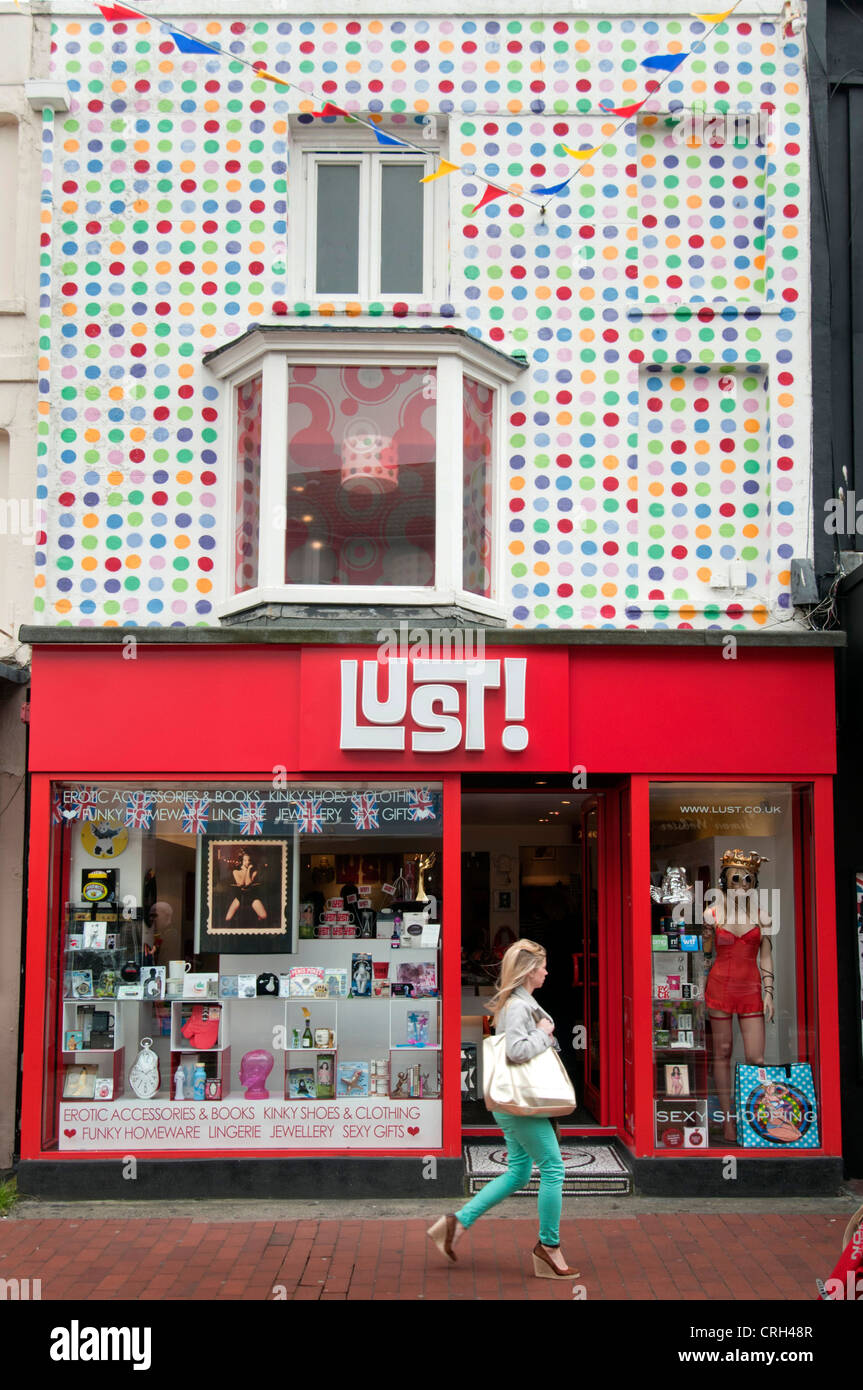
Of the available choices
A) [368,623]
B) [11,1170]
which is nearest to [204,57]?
[368,623]

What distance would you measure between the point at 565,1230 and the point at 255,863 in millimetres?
3330

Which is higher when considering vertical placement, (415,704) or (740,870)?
(415,704)

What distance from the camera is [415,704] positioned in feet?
29.1

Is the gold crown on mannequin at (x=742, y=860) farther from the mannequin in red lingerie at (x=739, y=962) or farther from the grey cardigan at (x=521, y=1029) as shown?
the grey cardigan at (x=521, y=1029)

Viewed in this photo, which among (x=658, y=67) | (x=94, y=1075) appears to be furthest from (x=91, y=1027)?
(x=658, y=67)

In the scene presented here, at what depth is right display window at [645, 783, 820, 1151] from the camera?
8.98 metres

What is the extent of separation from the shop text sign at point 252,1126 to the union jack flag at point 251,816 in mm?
1950

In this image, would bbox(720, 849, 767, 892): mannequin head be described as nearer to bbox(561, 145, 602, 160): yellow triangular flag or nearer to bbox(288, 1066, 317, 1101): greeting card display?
bbox(288, 1066, 317, 1101): greeting card display

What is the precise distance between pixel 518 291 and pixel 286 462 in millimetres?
2263

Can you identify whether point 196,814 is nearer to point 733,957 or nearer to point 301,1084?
point 301,1084

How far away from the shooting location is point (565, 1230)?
26.1 ft

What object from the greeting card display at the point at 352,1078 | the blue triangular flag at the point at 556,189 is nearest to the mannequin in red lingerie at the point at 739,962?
the greeting card display at the point at 352,1078

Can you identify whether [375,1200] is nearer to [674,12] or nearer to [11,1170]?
[11,1170]

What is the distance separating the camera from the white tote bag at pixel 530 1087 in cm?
666
